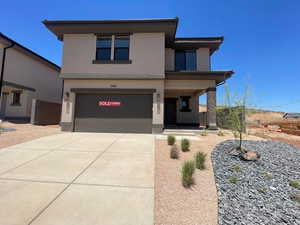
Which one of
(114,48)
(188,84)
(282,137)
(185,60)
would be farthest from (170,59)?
(282,137)

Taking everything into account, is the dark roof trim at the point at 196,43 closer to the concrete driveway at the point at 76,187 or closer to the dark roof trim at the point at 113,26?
the dark roof trim at the point at 113,26

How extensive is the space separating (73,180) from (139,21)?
9.04 m

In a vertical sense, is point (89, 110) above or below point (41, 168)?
above

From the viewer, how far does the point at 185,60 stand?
1134cm

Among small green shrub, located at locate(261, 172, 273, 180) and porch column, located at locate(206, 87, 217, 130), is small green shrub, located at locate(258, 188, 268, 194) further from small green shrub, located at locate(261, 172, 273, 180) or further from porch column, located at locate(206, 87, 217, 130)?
porch column, located at locate(206, 87, 217, 130)

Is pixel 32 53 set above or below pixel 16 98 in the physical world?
above

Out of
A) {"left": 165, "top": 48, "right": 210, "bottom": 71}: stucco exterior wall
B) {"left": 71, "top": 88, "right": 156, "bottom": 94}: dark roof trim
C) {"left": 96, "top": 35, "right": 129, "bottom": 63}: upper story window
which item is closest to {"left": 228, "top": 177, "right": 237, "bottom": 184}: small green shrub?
{"left": 71, "top": 88, "right": 156, "bottom": 94}: dark roof trim

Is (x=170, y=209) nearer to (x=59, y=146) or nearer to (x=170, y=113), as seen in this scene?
(x=59, y=146)

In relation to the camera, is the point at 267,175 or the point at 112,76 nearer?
the point at 267,175

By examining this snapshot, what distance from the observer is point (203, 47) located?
1110cm

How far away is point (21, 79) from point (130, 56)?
10.7 meters

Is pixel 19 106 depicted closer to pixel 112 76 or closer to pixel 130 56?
pixel 112 76

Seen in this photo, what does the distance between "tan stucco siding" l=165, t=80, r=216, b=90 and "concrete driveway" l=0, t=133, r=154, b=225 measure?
19.9ft

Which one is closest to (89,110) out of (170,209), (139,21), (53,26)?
(53,26)
